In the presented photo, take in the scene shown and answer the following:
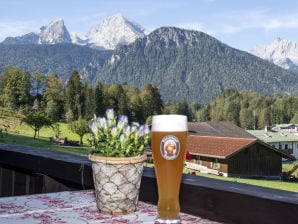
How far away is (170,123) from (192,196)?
44 cm

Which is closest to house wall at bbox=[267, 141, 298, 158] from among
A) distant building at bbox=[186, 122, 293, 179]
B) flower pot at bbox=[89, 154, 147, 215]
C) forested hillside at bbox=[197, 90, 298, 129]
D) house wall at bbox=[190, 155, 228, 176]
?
forested hillside at bbox=[197, 90, 298, 129]

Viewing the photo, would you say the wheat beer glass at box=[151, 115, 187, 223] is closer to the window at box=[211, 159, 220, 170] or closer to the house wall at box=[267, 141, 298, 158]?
the window at box=[211, 159, 220, 170]

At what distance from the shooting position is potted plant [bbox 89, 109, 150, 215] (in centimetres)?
130

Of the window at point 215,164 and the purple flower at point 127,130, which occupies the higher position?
the purple flower at point 127,130

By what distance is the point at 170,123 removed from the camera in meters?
1.01

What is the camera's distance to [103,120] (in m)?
1.33

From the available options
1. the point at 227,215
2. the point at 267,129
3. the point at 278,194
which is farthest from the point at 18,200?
the point at 267,129

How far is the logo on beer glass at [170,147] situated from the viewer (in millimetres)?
1003

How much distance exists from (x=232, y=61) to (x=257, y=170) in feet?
534

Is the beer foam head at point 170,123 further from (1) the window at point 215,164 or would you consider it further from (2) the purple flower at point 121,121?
(1) the window at point 215,164

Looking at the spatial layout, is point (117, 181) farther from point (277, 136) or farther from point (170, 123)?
point (277, 136)

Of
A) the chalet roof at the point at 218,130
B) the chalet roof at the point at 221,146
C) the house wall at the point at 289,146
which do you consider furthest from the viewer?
the house wall at the point at 289,146

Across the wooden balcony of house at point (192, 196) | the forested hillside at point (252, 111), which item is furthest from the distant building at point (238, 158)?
the forested hillside at point (252, 111)

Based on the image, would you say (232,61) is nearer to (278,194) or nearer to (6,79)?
(6,79)
